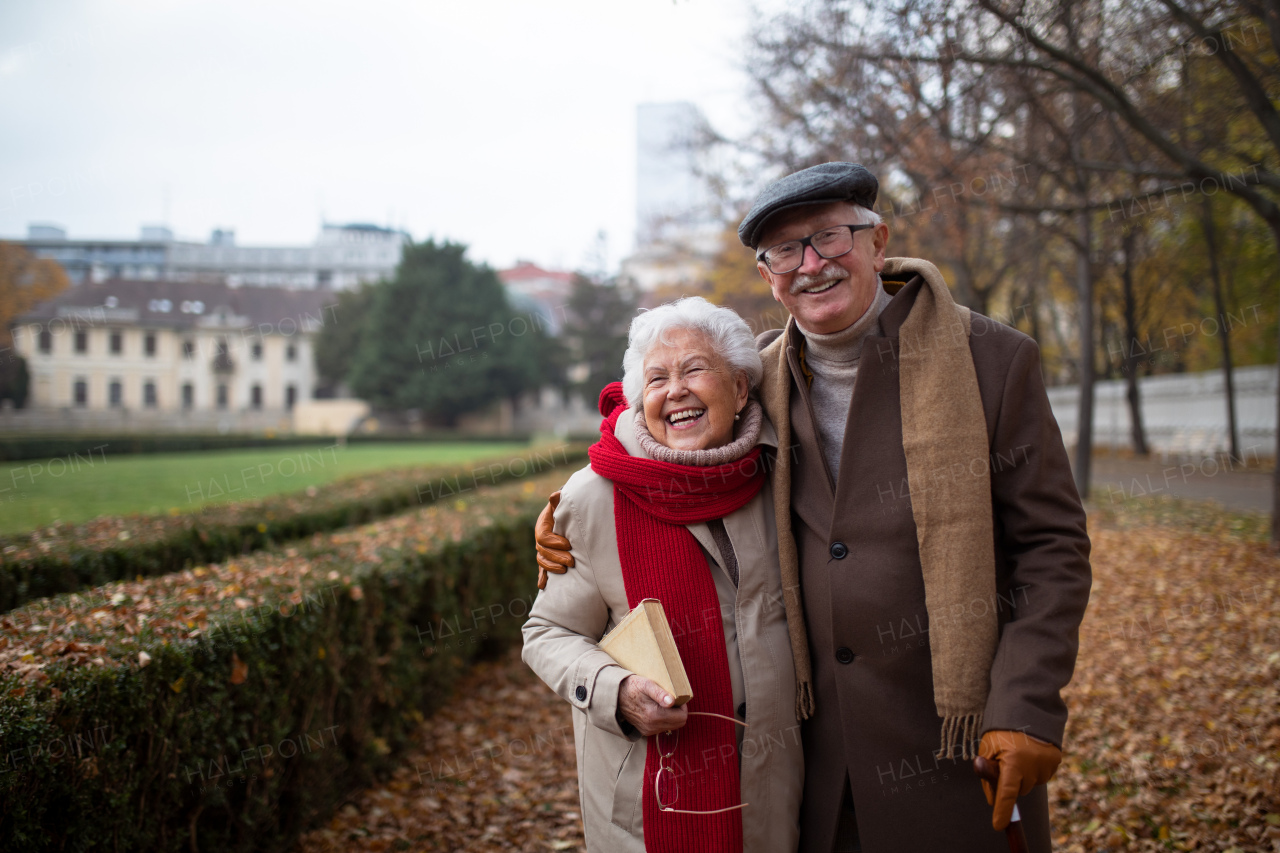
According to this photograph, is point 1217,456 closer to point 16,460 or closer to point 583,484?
point 583,484

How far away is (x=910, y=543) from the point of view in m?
2.05

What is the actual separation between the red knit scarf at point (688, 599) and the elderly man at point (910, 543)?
8.1 inches

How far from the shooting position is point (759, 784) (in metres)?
2.08

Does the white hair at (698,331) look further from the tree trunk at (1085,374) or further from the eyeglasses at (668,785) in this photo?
the tree trunk at (1085,374)

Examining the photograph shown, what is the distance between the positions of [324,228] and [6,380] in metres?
69.0

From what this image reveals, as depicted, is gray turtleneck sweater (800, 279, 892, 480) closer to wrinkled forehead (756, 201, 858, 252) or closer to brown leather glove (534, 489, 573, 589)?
wrinkled forehead (756, 201, 858, 252)

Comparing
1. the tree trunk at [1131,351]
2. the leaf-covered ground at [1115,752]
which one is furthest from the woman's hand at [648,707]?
the tree trunk at [1131,351]

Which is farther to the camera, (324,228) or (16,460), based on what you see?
(324,228)

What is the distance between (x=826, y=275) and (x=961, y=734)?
1.23 metres

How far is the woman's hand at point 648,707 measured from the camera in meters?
1.94

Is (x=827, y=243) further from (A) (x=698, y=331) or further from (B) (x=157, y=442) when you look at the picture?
(B) (x=157, y=442)

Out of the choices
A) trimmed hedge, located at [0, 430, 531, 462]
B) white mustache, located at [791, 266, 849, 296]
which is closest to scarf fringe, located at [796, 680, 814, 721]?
white mustache, located at [791, 266, 849, 296]

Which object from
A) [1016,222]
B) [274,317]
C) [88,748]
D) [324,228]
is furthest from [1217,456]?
[324,228]

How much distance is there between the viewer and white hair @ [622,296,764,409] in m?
2.32
